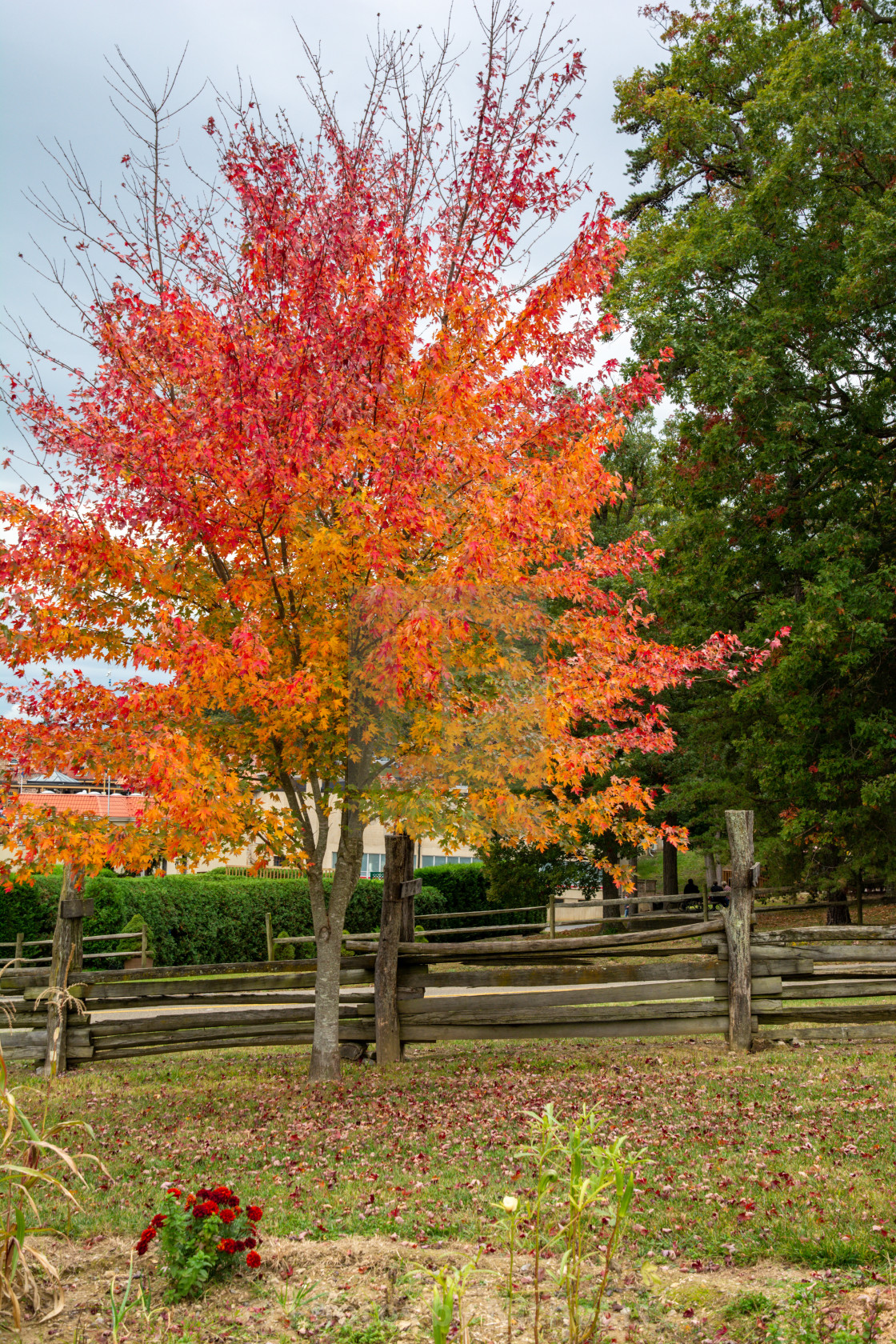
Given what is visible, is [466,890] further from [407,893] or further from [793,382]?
[407,893]

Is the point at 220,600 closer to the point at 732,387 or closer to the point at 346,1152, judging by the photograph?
the point at 346,1152

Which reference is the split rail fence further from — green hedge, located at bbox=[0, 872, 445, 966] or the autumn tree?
green hedge, located at bbox=[0, 872, 445, 966]

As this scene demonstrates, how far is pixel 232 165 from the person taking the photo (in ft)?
25.5

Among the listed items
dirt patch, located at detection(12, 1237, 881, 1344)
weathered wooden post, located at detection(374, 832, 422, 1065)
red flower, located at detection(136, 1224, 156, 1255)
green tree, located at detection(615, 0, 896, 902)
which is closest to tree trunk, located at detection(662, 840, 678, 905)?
green tree, located at detection(615, 0, 896, 902)

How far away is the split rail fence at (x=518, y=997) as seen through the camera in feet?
32.2

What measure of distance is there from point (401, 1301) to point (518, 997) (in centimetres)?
Result: 583

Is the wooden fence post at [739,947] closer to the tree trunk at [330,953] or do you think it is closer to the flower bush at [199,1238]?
the tree trunk at [330,953]

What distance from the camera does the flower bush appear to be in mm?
4141

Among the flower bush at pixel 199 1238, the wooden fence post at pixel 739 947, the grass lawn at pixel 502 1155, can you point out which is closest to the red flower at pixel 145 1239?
the flower bush at pixel 199 1238

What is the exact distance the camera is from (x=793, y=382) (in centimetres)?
1569

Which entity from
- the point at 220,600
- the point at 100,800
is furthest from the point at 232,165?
the point at 100,800

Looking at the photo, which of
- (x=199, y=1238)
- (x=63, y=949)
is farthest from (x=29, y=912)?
(x=199, y=1238)

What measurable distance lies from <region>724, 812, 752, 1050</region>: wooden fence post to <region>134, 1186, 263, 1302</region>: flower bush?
662 centimetres

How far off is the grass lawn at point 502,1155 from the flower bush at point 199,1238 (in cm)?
23
